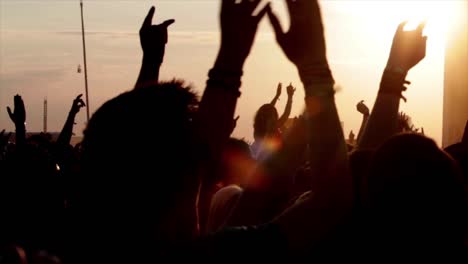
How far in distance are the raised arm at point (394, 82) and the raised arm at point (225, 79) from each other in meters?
0.89

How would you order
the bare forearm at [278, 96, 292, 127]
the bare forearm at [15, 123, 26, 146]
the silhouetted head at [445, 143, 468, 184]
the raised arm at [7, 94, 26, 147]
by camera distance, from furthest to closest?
the bare forearm at [278, 96, 292, 127], the raised arm at [7, 94, 26, 147], the bare forearm at [15, 123, 26, 146], the silhouetted head at [445, 143, 468, 184]

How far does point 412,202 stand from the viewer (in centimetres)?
276

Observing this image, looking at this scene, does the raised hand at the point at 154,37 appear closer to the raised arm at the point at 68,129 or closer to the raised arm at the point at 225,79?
the raised arm at the point at 225,79

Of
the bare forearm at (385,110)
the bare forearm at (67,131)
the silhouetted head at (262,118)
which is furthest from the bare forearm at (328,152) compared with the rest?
Answer: the bare forearm at (67,131)

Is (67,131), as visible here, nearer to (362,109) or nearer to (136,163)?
(362,109)

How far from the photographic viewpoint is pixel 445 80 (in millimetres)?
9781

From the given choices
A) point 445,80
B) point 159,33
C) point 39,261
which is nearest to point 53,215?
point 159,33

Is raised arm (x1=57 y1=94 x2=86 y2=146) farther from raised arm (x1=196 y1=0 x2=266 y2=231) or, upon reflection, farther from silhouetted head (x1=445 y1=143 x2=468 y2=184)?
raised arm (x1=196 y1=0 x2=266 y2=231)

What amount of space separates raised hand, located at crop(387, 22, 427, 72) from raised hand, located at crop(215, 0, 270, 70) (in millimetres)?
895

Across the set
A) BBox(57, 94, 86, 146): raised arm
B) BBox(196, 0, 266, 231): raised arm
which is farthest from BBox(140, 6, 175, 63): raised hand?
BBox(57, 94, 86, 146): raised arm

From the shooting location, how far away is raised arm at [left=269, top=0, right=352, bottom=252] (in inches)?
104

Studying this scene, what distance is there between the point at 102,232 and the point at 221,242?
392 mm

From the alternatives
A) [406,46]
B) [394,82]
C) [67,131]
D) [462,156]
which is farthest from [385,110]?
[67,131]

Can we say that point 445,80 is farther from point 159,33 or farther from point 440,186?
point 440,186
